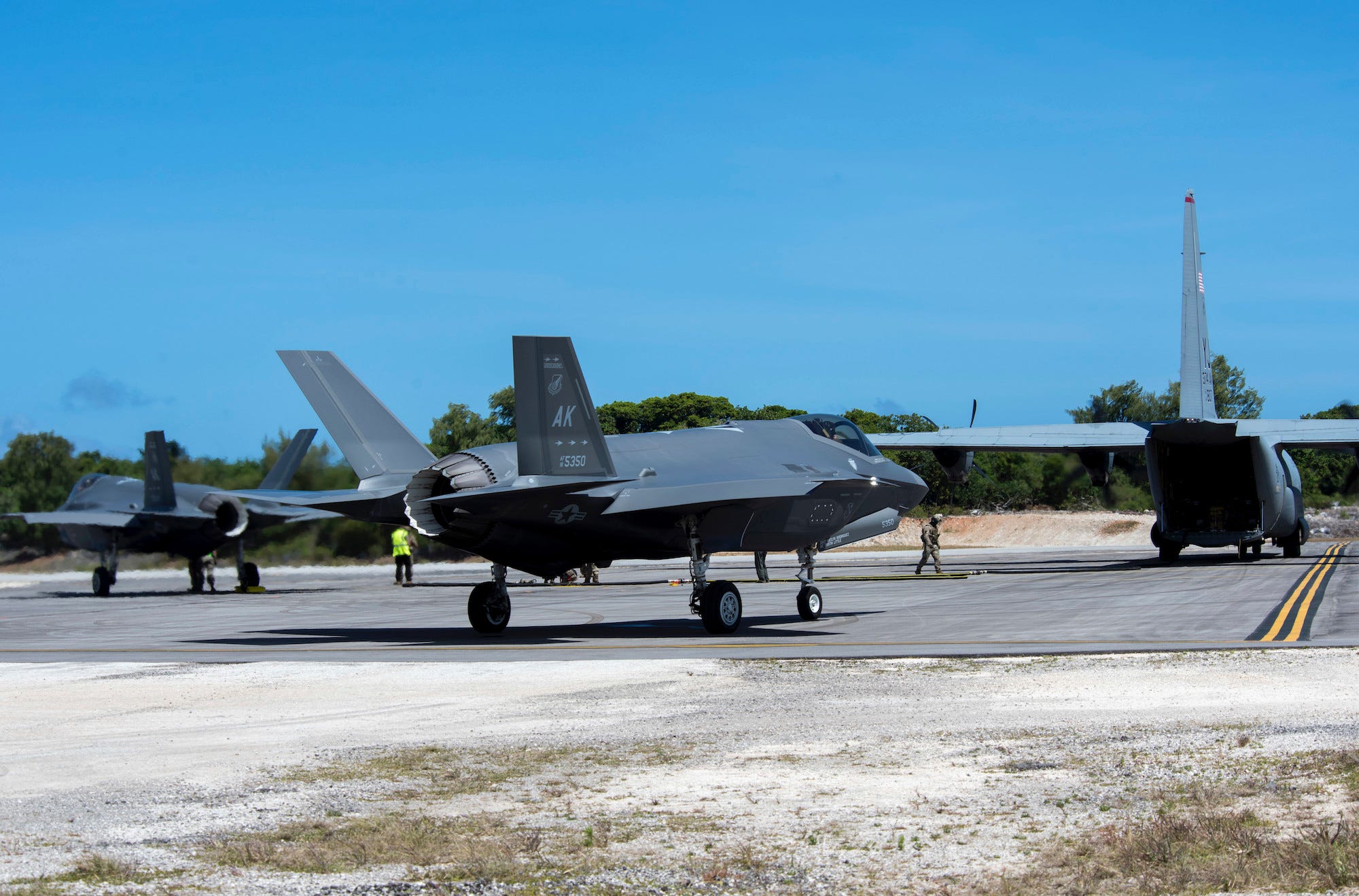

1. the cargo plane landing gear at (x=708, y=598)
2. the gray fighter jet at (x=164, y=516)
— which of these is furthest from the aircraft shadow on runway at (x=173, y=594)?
the cargo plane landing gear at (x=708, y=598)

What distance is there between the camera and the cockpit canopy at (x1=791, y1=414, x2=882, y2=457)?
20.1m

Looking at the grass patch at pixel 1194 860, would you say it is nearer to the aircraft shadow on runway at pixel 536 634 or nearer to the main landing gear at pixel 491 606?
the aircraft shadow on runway at pixel 536 634

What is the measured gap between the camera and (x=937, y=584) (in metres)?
29.3

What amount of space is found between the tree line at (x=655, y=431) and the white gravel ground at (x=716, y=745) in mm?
9928

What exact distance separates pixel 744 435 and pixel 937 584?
11.8 metres

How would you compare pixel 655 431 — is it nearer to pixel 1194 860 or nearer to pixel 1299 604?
pixel 1299 604

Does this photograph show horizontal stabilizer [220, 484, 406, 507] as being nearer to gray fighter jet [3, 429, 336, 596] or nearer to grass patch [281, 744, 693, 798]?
grass patch [281, 744, 693, 798]

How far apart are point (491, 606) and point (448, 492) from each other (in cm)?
247

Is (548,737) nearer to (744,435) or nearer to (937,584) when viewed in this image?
(744,435)

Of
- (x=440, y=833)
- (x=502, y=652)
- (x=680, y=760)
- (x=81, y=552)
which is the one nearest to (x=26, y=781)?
(x=440, y=833)

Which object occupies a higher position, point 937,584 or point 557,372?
point 557,372

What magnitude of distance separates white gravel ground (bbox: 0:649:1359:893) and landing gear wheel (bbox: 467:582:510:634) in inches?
154

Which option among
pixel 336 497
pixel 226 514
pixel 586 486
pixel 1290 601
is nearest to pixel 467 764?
pixel 586 486

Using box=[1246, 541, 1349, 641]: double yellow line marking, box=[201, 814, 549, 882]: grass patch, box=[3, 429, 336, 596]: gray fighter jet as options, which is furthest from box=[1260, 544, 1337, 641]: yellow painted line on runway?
box=[3, 429, 336, 596]: gray fighter jet
